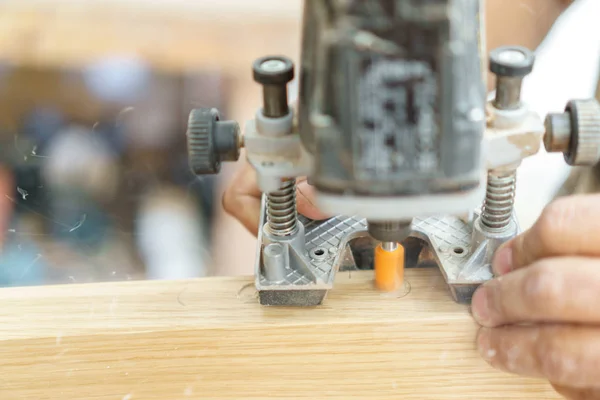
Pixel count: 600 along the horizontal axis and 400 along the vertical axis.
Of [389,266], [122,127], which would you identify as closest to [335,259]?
[389,266]

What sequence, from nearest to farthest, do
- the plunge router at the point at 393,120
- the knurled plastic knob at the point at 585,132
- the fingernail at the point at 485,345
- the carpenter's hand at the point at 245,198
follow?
1. the plunge router at the point at 393,120
2. the knurled plastic knob at the point at 585,132
3. the fingernail at the point at 485,345
4. the carpenter's hand at the point at 245,198

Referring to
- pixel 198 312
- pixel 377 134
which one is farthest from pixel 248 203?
pixel 377 134

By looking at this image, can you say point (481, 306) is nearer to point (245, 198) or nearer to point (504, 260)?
point (504, 260)

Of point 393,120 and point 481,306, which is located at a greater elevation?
point 393,120

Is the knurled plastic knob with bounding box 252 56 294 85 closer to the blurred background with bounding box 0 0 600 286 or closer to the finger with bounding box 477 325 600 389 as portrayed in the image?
the finger with bounding box 477 325 600 389

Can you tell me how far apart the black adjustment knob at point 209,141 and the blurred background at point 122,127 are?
2.10 feet

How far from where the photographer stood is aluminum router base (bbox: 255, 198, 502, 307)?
55 centimetres

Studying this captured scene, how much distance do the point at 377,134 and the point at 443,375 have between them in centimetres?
32

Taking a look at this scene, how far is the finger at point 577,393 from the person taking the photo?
54 centimetres

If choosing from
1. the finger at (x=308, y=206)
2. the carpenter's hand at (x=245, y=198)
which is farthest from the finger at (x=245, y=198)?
the finger at (x=308, y=206)

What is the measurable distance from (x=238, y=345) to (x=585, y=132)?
1.10ft

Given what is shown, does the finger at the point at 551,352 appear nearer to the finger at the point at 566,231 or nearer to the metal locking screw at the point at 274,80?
the finger at the point at 566,231

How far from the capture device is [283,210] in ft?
1.80

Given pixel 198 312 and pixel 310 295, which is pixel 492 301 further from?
pixel 198 312
